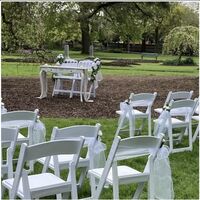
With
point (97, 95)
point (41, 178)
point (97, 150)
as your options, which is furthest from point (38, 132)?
point (97, 95)

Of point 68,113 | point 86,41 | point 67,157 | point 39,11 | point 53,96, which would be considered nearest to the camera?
point 67,157

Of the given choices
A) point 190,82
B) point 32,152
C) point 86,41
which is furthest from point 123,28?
point 32,152

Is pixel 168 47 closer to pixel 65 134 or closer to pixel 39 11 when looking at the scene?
pixel 39 11

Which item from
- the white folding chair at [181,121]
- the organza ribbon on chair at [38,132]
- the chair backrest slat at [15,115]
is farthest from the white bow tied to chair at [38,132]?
the white folding chair at [181,121]

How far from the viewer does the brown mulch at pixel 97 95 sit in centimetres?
735

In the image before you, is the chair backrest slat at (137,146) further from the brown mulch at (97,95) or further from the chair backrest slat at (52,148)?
the brown mulch at (97,95)

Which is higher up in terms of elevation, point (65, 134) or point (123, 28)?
point (123, 28)

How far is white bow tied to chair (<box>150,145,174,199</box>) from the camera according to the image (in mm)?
2847

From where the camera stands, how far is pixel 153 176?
2.87m

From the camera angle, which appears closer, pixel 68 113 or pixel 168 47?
pixel 68 113

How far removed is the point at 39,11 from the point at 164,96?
11.9 feet

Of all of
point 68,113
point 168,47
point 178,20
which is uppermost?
point 178,20

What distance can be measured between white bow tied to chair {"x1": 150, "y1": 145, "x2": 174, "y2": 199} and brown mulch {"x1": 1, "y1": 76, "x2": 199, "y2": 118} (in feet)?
13.0

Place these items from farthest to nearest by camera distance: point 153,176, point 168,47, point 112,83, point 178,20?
point 178,20
point 168,47
point 112,83
point 153,176
